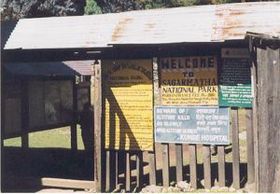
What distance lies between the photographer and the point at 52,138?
71.8 feet

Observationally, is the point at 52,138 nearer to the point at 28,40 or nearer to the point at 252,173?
the point at 28,40

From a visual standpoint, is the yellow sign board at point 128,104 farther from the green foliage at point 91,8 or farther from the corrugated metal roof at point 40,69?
the green foliage at point 91,8

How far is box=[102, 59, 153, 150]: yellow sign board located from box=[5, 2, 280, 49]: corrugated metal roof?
70 centimetres

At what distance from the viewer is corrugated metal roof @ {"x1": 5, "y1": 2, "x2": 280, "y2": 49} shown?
9.52 m

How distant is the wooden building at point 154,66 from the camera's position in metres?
9.80

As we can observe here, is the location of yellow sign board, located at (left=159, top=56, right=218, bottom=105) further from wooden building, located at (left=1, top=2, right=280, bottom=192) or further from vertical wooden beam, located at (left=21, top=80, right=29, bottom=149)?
vertical wooden beam, located at (left=21, top=80, right=29, bottom=149)

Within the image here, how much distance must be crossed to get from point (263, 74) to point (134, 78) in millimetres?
2804

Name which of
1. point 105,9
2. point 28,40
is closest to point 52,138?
point 28,40

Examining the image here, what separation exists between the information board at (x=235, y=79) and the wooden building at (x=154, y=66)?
0.02 m

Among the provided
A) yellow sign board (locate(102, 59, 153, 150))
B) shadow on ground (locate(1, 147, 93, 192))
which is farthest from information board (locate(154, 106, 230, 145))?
shadow on ground (locate(1, 147, 93, 192))

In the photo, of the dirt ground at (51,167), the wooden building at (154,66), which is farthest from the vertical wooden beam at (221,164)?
the dirt ground at (51,167)

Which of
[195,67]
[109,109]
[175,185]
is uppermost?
[195,67]

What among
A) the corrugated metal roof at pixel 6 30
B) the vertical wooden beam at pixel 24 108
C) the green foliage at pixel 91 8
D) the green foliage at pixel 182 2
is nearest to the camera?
the corrugated metal roof at pixel 6 30

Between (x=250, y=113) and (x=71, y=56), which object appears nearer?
(x=250, y=113)
